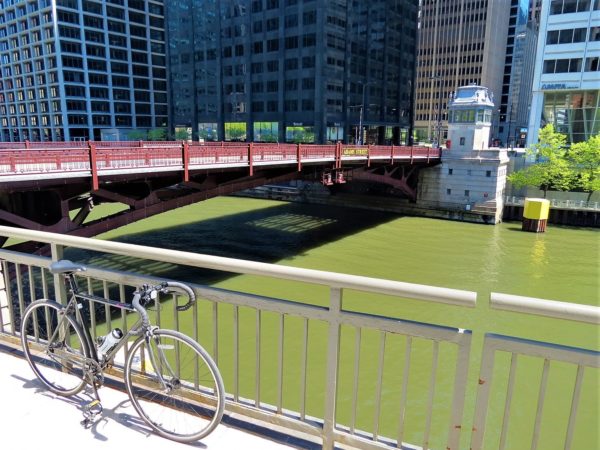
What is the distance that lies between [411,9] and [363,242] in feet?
205

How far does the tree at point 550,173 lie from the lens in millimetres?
35344

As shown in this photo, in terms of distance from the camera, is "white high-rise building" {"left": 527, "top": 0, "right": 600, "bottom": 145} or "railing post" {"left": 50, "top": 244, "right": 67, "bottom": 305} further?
"white high-rise building" {"left": 527, "top": 0, "right": 600, "bottom": 145}

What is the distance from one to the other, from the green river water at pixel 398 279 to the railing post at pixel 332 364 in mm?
6806

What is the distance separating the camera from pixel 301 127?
207 feet

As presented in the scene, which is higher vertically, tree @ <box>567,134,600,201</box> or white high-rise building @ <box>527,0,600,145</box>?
white high-rise building @ <box>527,0,600,145</box>

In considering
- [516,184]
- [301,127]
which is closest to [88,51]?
[301,127]

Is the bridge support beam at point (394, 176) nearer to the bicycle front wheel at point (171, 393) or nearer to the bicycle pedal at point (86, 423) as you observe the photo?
the bicycle front wheel at point (171, 393)

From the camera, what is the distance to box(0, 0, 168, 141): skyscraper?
75188 mm

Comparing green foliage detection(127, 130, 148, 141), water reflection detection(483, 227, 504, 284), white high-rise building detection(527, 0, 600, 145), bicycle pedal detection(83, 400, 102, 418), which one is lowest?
water reflection detection(483, 227, 504, 284)

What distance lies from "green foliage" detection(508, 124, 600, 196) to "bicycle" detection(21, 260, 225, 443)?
1484 inches

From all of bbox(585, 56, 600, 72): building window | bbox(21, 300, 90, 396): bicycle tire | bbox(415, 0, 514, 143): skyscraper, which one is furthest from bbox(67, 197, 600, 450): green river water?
bbox(415, 0, 514, 143): skyscraper

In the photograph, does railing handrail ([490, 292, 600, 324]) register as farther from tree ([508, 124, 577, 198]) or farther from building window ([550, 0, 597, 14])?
building window ([550, 0, 597, 14])

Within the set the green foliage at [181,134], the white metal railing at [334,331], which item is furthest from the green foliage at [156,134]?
the white metal railing at [334,331]

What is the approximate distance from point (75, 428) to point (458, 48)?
399 ft
